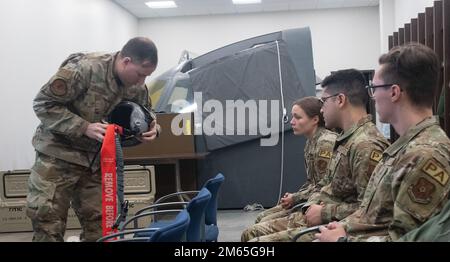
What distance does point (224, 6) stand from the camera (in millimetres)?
9305

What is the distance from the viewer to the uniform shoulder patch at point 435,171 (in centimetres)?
129

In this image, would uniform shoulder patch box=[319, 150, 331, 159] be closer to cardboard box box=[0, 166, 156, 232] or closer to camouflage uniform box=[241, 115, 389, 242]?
camouflage uniform box=[241, 115, 389, 242]

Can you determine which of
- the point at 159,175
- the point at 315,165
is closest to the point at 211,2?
the point at 159,175

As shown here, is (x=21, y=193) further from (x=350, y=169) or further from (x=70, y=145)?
(x=350, y=169)

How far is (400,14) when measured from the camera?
7758mm

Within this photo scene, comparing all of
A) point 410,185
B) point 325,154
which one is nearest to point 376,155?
point 410,185

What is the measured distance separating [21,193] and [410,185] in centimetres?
372

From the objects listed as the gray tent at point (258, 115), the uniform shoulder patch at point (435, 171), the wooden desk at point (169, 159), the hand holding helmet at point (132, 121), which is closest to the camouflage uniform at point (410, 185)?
the uniform shoulder patch at point (435, 171)

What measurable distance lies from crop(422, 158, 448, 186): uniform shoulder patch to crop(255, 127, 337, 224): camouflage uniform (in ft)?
4.01

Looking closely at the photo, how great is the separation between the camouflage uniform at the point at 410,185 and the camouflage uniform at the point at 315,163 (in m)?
1.05

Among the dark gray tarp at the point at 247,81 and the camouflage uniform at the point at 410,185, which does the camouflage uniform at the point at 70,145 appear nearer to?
the camouflage uniform at the point at 410,185

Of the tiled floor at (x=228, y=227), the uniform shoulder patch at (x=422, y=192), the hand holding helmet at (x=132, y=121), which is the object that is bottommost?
the tiled floor at (x=228, y=227)

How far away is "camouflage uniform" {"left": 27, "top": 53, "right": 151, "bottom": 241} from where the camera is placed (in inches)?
86.3

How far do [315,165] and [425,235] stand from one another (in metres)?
1.42
